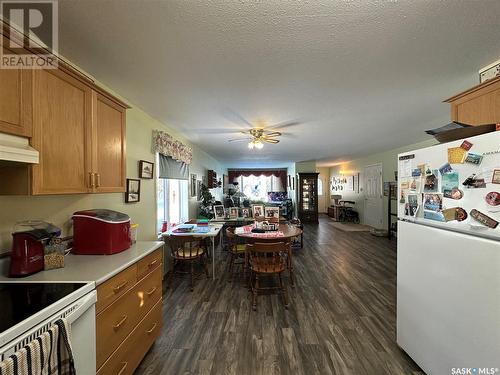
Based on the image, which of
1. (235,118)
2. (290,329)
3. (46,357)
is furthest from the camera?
(235,118)

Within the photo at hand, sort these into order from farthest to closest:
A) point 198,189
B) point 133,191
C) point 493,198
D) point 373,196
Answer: point 373,196 → point 198,189 → point 133,191 → point 493,198

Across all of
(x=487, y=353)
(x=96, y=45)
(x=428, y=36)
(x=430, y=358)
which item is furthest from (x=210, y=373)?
(x=428, y=36)

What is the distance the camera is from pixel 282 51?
1459 millimetres

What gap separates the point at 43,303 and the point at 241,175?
9.72 meters

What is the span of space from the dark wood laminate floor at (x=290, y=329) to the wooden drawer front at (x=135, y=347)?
0.54ft

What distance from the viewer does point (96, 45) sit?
139 cm

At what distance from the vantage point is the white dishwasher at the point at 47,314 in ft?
2.52

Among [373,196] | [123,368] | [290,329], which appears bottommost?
[290,329]

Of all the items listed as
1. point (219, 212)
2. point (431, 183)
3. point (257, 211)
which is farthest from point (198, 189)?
point (431, 183)

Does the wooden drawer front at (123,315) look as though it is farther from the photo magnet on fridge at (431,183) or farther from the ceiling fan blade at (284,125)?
the ceiling fan blade at (284,125)

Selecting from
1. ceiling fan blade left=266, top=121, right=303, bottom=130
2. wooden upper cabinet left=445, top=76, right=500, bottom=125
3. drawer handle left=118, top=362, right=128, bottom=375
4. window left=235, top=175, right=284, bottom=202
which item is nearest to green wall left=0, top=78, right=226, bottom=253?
drawer handle left=118, top=362, right=128, bottom=375

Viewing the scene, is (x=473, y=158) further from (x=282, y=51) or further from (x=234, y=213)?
(x=234, y=213)

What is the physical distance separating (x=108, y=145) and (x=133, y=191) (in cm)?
89

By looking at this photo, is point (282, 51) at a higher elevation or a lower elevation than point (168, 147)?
higher
